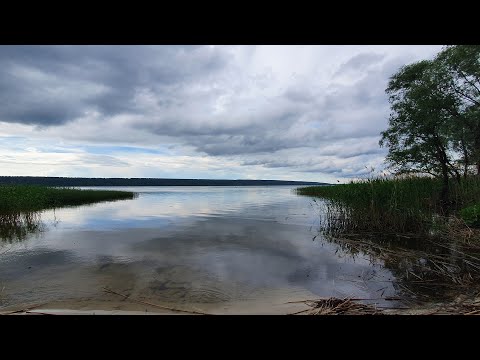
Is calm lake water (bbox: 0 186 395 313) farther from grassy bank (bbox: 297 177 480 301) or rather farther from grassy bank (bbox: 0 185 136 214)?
grassy bank (bbox: 0 185 136 214)

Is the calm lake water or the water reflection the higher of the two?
the water reflection

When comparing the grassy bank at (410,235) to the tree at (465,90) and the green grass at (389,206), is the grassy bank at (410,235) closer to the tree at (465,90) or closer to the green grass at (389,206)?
the green grass at (389,206)

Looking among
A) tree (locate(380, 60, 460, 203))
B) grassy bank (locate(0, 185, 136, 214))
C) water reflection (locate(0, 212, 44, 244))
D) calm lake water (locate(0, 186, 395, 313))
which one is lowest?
calm lake water (locate(0, 186, 395, 313))

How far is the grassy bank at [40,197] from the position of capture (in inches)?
552

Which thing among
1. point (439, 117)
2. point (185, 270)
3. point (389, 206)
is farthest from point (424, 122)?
point (185, 270)

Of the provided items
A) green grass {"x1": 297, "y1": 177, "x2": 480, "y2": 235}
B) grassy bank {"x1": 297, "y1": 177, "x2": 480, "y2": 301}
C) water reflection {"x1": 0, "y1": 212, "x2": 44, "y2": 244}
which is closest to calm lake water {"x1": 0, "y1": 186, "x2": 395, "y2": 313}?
water reflection {"x1": 0, "y1": 212, "x2": 44, "y2": 244}

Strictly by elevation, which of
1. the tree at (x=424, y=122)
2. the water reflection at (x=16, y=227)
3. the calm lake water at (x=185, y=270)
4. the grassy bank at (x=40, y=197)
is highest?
the tree at (x=424, y=122)

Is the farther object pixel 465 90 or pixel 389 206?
pixel 465 90

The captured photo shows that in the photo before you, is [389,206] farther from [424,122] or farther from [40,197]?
[40,197]

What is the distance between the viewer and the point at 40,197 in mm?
19719

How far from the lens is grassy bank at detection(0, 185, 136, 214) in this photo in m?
14.0

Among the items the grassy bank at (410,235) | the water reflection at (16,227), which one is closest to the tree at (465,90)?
the grassy bank at (410,235)
